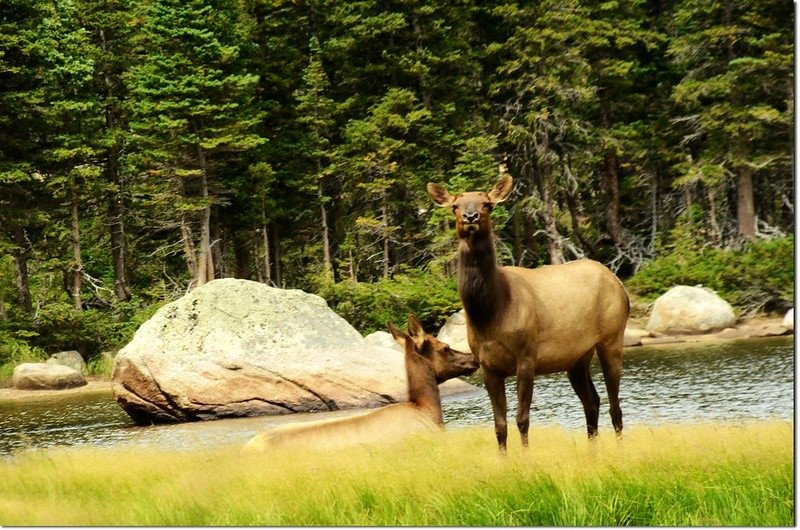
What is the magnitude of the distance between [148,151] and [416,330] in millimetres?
18898

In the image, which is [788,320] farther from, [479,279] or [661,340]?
[479,279]

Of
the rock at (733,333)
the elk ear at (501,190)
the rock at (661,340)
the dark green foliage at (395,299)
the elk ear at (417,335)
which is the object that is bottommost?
the rock at (661,340)

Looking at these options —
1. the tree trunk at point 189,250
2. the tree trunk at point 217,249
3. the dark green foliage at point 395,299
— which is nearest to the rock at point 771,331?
the dark green foliage at point 395,299

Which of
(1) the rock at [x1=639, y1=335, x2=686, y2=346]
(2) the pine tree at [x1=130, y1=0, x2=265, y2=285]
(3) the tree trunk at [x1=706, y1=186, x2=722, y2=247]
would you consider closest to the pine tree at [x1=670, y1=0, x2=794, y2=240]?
(3) the tree trunk at [x1=706, y1=186, x2=722, y2=247]

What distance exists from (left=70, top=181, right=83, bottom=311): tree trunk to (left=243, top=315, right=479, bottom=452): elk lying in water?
640 inches

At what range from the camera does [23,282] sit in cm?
2636

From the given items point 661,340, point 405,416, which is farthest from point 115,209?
point 405,416

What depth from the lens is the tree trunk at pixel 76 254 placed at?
2430 cm

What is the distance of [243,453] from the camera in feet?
28.8

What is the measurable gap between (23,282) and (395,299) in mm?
8934

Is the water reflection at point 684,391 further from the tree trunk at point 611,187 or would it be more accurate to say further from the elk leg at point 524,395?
the tree trunk at point 611,187

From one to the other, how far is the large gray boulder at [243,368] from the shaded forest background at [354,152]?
237 inches

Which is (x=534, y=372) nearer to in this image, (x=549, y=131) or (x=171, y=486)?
(x=171, y=486)

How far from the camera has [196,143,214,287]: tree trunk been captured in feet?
93.1
